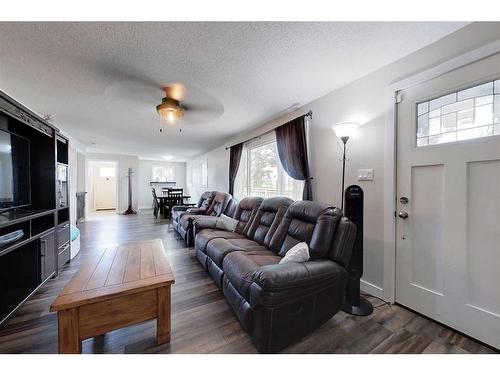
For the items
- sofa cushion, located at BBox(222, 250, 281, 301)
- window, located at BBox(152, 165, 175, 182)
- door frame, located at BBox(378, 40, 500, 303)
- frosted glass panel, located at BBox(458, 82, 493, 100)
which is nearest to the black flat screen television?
sofa cushion, located at BBox(222, 250, 281, 301)

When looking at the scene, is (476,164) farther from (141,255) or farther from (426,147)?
(141,255)

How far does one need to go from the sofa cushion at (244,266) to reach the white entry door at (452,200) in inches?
49.5

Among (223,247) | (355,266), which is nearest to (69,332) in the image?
(223,247)

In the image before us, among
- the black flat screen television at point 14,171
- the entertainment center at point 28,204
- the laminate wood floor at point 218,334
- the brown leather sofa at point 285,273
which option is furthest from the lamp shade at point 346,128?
the black flat screen television at point 14,171

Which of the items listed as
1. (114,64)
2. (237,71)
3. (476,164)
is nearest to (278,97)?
(237,71)

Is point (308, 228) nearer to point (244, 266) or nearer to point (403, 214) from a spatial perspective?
point (244, 266)

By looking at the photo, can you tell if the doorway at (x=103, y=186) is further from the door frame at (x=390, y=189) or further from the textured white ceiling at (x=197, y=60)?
the door frame at (x=390, y=189)

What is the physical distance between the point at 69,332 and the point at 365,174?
2.63 meters

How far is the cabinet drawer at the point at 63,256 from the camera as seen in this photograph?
2332 millimetres

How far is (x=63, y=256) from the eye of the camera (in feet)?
8.04

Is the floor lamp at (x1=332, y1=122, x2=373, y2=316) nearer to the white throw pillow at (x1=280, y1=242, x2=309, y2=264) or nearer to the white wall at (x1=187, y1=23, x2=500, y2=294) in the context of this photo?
the white wall at (x1=187, y1=23, x2=500, y2=294)

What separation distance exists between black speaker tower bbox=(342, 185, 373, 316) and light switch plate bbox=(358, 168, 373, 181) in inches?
12.2

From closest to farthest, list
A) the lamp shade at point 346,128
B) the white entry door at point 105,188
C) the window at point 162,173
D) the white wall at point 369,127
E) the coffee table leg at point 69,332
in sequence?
the coffee table leg at point 69,332
the white wall at point 369,127
the lamp shade at point 346,128
the white entry door at point 105,188
the window at point 162,173
